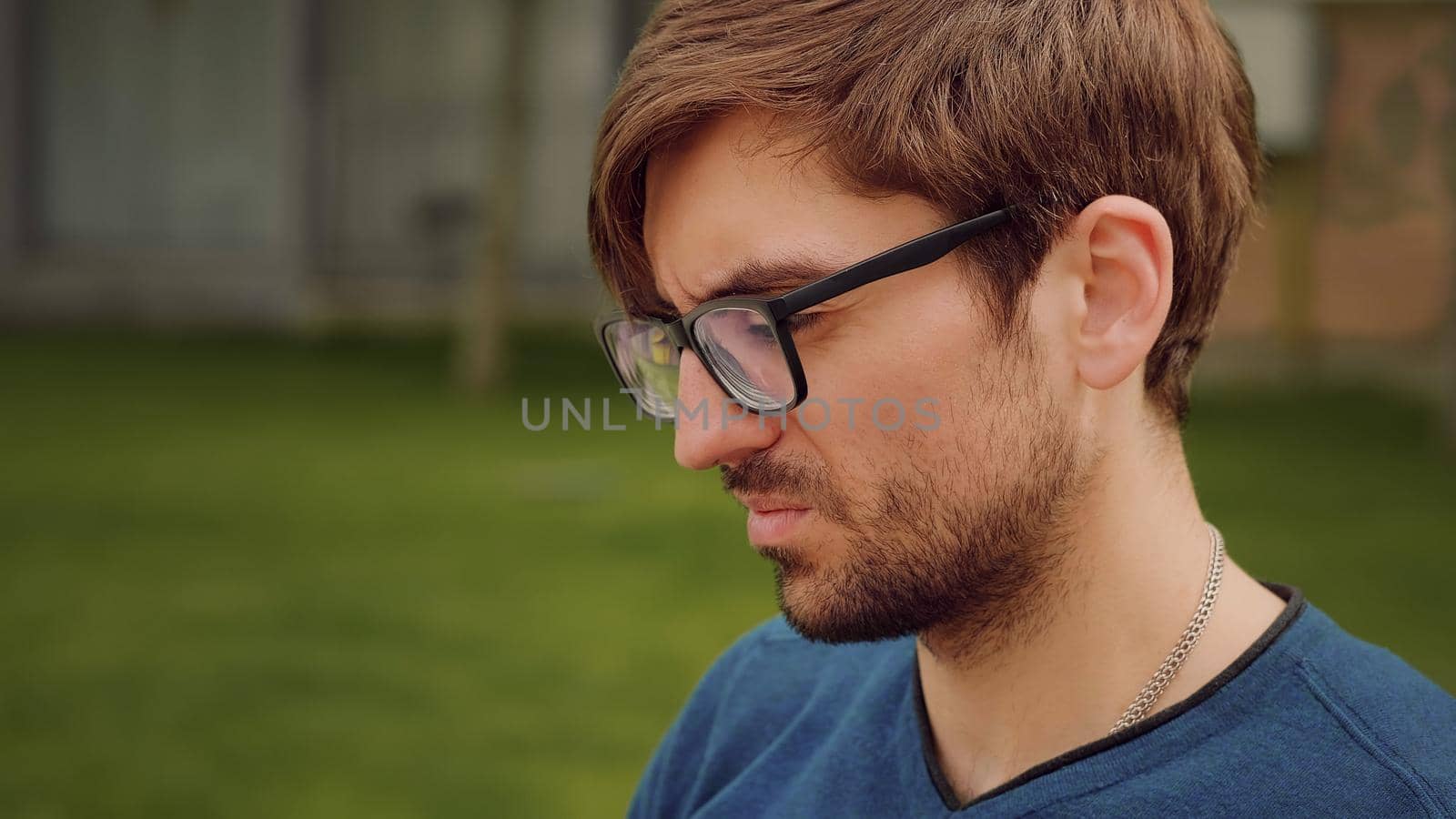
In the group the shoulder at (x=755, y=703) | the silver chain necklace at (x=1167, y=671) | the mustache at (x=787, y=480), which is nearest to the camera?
the silver chain necklace at (x=1167, y=671)

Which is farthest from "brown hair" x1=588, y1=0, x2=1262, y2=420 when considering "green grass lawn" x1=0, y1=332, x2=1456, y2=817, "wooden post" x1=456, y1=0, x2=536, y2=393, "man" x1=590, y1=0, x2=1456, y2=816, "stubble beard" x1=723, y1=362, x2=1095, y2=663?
"wooden post" x1=456, y1=0, x2=536, y2=393

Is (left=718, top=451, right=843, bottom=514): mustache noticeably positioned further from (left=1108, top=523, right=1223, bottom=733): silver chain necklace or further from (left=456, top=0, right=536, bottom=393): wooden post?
(left=456, top=0, right=536, bottom=393): wooden post

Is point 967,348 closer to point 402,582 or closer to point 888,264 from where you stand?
point 888,264

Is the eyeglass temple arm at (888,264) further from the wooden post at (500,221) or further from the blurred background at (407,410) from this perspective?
the wooden post at (500,221)

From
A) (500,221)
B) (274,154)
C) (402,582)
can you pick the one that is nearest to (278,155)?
(274,154)

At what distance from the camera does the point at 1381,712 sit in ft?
4.76

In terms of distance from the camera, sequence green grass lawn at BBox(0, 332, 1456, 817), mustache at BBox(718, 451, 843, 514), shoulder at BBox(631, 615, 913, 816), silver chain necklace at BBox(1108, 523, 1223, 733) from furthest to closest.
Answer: green grass lawn at BBox(0, 332, 1456, 817), shoulder at BBox(631, 615, 913, 816), mustache at BBox(718, 451, 843, 514), silver chain necklace at BBox(1108, 523, 1223, 733)

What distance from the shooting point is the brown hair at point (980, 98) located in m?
1.58

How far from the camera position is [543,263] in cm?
1496

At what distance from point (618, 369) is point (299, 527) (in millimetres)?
5499

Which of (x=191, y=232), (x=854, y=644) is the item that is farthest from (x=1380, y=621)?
(x=191, y=232)

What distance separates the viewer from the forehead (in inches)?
62.1

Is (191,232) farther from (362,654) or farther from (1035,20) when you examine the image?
(1035,20)

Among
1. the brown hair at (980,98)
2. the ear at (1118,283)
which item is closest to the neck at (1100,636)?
→ the ear at (1118,283)
